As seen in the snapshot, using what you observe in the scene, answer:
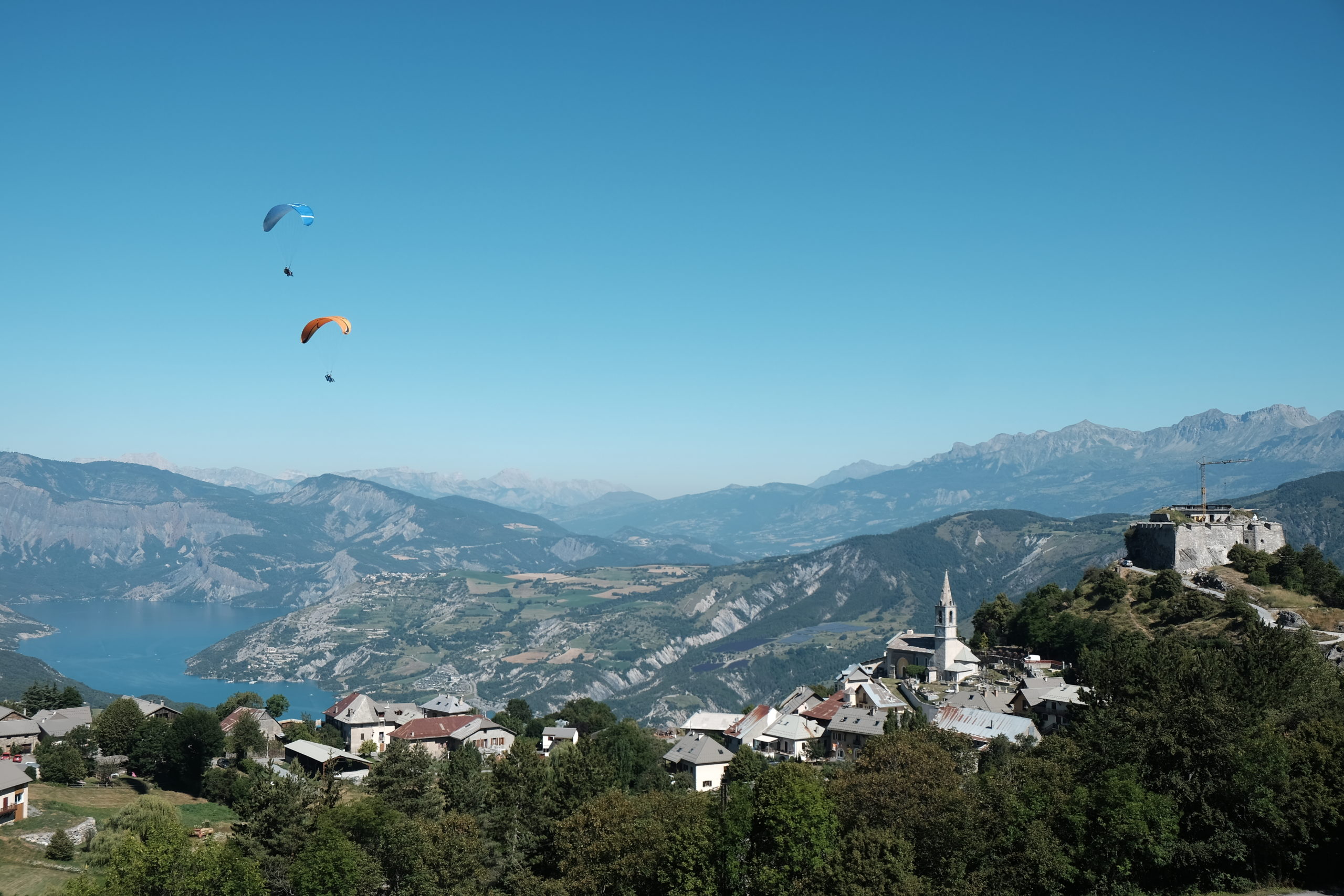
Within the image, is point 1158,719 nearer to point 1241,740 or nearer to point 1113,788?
point 1241,740

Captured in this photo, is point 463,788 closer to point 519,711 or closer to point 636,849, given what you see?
point 636,849

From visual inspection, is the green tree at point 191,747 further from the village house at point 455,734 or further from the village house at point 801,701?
the village house at point 801,701

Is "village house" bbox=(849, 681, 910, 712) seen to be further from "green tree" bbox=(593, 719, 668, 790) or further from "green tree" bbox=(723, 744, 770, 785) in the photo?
"green tree" bbox=(593, 719, 668, 790)

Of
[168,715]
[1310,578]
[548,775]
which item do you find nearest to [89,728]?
[168,715]

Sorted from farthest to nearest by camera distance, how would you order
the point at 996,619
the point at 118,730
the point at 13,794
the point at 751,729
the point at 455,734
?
the point at 996,619, the point at 455,734, the point at 751,729, the point at 118,730, the point at 13,794

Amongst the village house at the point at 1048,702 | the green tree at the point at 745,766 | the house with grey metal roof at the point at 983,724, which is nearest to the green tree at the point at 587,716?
the green tree at the point at 745,766

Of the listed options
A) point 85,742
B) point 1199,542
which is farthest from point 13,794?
point 1199,542

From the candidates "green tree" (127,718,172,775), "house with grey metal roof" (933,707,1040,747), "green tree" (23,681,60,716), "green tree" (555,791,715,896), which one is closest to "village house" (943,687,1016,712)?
"house with grey metal roof" (933,707,1040,747)
